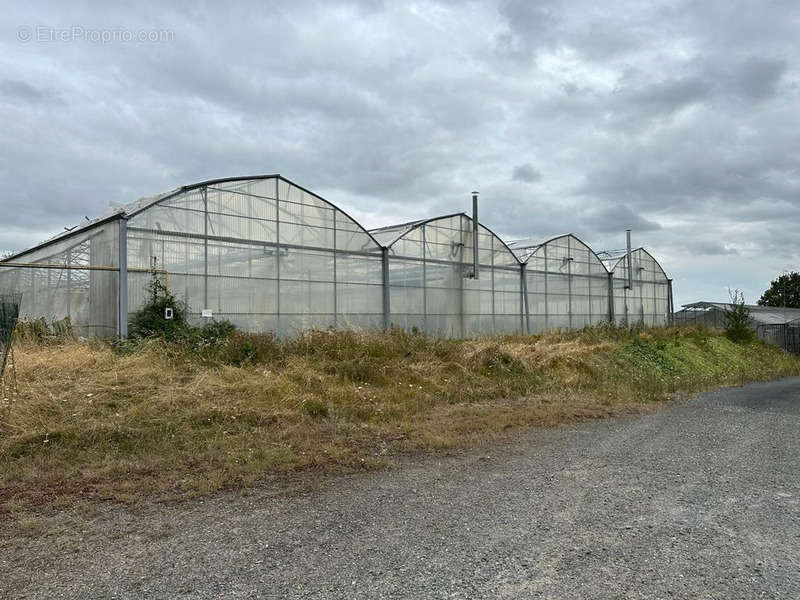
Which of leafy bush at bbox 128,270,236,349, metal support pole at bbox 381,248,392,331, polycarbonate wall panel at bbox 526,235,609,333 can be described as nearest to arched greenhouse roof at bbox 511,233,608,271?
polycarbonate wall panel at bbox 526,235,609,333

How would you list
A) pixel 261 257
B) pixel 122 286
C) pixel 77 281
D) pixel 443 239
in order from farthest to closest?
pixel 443 239, pixel 77 281, pixel 261 257, pixel 122 286

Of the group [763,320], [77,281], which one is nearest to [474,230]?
[77,281]

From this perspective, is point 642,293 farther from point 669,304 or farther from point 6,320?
point 6,320

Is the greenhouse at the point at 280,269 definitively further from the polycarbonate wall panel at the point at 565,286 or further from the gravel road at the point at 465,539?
the gravel road at the point at 465,539

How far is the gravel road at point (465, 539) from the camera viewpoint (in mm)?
3951

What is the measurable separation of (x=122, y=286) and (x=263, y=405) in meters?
7.28

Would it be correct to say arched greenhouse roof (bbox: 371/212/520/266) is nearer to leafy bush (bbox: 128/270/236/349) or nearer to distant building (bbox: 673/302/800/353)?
leafy bush (bbox: 128/270/236/349)

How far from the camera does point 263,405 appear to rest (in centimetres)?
952

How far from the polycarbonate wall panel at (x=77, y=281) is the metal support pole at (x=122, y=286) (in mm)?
274

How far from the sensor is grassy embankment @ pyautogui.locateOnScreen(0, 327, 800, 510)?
6.90m

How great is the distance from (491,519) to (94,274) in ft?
48.6

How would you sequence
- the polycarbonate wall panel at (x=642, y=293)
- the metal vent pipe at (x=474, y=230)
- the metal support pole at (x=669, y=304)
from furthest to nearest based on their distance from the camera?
the metal support pole at (x=669, y=304) → the polycarbonate wall panel at (x=642, y=293) → the metal vent pipe at (x=474, y=230)

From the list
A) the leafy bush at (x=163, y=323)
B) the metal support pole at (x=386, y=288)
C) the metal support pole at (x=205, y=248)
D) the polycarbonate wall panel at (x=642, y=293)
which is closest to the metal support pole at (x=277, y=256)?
the metal support pole at (x=205, y=248)

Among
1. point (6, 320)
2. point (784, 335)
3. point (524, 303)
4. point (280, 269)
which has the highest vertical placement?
point (280, 269)
